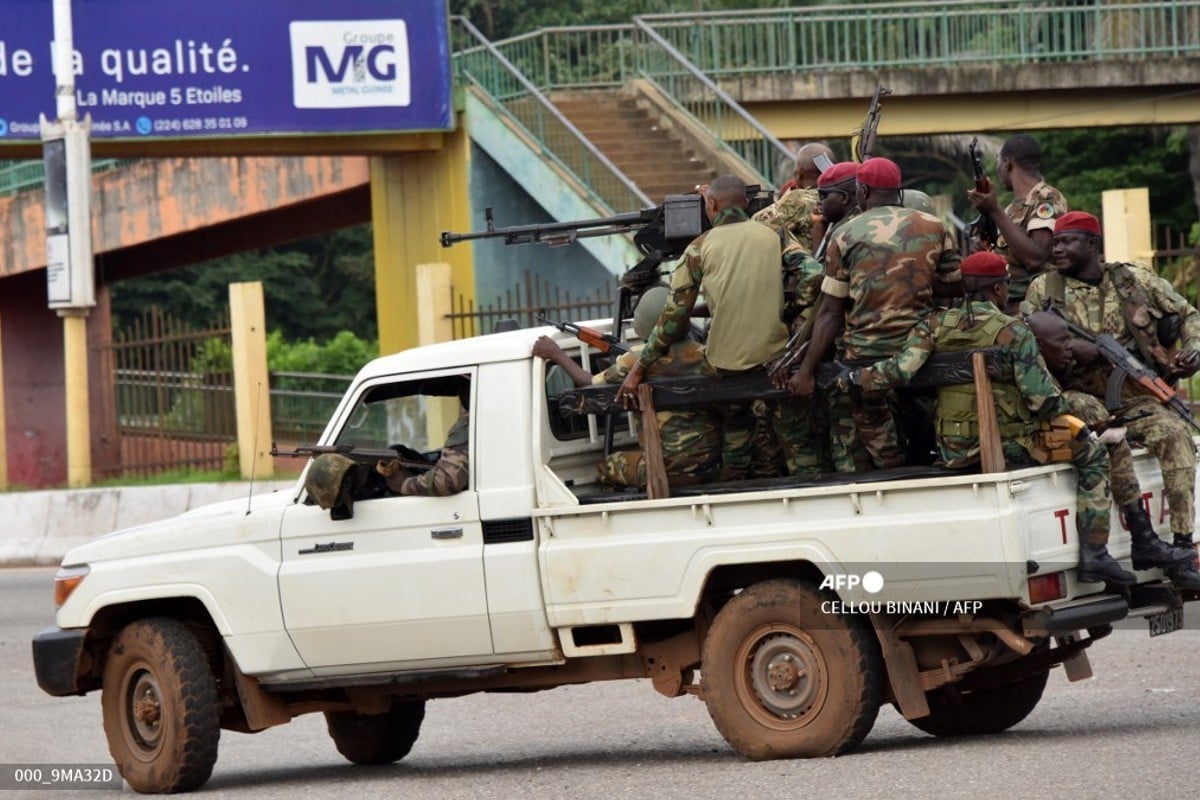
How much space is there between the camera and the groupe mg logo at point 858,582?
7715mm

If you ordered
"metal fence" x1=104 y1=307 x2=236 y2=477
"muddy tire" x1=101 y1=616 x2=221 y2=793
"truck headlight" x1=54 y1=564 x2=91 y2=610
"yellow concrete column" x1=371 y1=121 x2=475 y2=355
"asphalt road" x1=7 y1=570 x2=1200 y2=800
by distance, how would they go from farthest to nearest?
"yellow concrete column" x1=371 y1=121 x2=475 y2=355 → "metal fence" x1=104 y1=307 x2=236 y2=477 → "truck headlight" x1=54 y1=564 x2=91 y2=610 → "muddy tire" x1=101 y1=616 x2=221 y2=793 → "asphalt road" x1=7 y1=570 x2=1200 y2=800

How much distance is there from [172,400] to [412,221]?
4.28m

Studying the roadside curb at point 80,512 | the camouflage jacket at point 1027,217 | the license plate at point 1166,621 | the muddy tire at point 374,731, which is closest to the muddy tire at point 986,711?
the license plate at point 1166,621

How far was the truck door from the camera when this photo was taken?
27.5 feet

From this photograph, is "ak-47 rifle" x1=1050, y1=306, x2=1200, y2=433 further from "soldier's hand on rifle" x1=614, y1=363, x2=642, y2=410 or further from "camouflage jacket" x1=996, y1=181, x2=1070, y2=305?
"soldier's hand on rifle" x1=614, y1=363, x2=642, y2=410

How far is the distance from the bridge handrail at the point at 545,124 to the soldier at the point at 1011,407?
13835 mm

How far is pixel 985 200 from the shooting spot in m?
8.78

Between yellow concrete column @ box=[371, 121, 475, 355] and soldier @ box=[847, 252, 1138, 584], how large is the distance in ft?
52.3

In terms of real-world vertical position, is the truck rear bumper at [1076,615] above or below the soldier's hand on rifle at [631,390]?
below

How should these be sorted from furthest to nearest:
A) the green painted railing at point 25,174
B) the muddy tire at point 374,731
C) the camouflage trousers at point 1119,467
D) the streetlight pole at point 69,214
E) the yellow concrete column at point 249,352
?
the green painted railing at point 25,174 → the streetlight pole at point 69,214 → the yellow concrete column at point 249,352 → the muddy tire at point 374,731 → the camouflage trousers at point 1119,467

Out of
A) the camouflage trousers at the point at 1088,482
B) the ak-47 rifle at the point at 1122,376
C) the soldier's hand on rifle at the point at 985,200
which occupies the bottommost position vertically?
the camouflage trousers at the point at 1088,482

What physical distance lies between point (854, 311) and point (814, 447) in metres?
0.64

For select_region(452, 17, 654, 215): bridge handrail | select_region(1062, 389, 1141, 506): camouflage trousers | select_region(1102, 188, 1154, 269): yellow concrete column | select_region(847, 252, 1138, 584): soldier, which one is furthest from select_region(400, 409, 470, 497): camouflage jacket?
select_region(452, 17, 654, 215): bridge handrail

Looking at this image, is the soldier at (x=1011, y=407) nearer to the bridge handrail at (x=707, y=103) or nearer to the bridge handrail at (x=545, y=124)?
the bridge handrail at (x=545, y=124)
